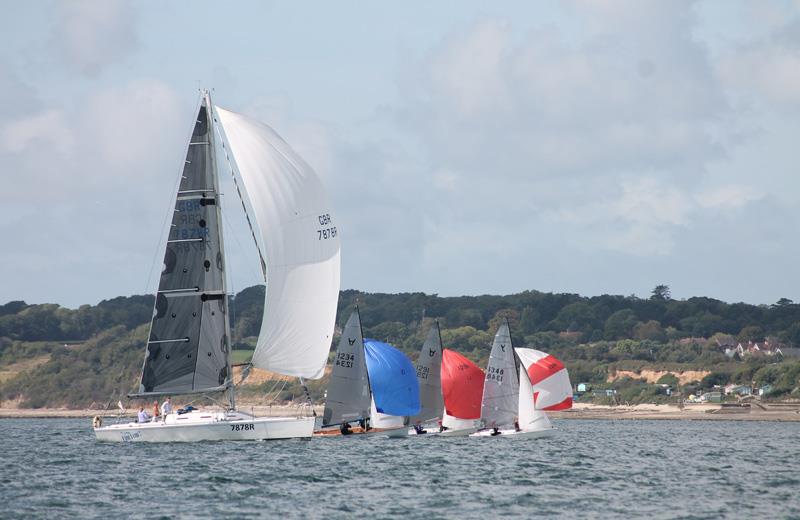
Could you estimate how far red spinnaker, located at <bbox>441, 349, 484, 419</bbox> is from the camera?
62.9 meters

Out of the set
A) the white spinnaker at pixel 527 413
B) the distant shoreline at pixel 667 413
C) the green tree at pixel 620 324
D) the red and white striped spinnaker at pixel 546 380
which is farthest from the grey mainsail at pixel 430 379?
the green tree at pixel 620 324

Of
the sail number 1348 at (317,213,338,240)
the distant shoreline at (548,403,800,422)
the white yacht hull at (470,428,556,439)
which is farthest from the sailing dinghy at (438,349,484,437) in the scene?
the distant shoreline at (548,403,800,422)

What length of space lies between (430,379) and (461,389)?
10.2ft

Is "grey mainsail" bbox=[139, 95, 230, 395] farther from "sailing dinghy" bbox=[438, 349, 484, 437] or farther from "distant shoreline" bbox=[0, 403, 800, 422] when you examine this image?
"distant shoreline" bbox=[0, 403, 800, 422]

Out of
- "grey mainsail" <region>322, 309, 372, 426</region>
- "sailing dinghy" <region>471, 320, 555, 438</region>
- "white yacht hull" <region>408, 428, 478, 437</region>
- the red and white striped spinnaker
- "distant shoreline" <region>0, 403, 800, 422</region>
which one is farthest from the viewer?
"distant shoreline" <region>0, 403, 800, 422</region>

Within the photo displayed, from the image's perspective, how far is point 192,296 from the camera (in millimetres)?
52281

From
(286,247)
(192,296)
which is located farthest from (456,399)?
(192,296)

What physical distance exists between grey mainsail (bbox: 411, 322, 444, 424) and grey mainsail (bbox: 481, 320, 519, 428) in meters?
4.49

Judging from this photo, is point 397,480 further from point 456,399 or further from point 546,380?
point 546,380

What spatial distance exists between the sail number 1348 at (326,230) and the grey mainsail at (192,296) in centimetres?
428

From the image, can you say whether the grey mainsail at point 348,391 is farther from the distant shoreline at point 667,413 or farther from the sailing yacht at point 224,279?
the distant shoreline at point 667,413

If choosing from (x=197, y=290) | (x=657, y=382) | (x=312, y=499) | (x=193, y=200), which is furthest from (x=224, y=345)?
(x=657, y=382)

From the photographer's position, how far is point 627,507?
3509 cm

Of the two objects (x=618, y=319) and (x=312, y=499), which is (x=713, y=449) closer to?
(x=312, y=499)
